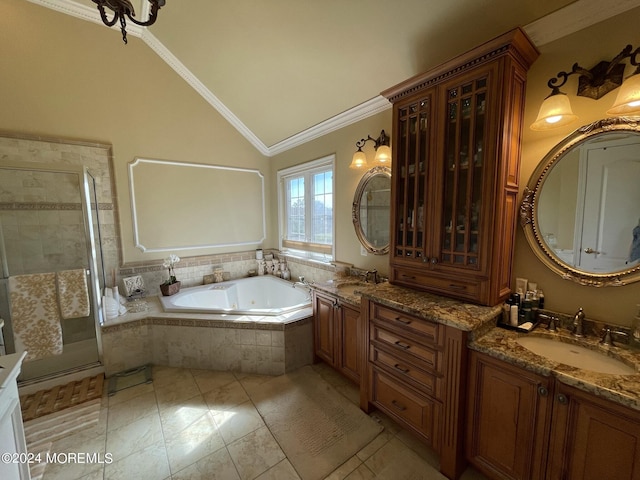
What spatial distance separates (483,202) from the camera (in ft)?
4.71

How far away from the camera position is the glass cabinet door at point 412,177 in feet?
5.63

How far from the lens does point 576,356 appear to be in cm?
128

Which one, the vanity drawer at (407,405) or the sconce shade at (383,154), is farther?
the sconce shade at (383,154)

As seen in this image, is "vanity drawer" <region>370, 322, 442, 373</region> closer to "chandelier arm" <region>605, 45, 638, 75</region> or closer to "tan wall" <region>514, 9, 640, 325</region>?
"tan wall" <region>514, 9, 640, 325</region>

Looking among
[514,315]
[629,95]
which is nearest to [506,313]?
[514,315]

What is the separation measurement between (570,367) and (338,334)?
57.8 inches

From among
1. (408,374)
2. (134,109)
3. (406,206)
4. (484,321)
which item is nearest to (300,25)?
(406,206)

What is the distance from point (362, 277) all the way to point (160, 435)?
79.3 inches

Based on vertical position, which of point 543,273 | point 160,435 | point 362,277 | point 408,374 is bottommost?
point 160,435

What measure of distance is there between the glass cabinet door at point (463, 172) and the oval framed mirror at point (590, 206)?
1.09ft

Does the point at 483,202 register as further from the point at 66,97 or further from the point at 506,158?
the point at 66,97

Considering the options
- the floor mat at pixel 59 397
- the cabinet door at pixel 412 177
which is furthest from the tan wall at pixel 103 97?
the cabinet door at pixel 412 177

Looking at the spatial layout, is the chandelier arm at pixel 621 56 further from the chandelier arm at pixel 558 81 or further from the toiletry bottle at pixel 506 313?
the toiletry bottle at pixel 506 313

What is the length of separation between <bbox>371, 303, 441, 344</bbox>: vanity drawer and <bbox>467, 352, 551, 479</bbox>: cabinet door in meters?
0.21
